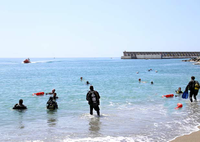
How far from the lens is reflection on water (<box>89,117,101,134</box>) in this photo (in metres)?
12.3

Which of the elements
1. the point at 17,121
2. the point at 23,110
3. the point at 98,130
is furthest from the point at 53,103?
the point at 98,130

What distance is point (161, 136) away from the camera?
11273 mm

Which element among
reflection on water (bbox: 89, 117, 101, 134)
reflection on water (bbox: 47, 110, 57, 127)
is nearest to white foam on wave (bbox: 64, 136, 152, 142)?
reflection on water (bbox: 89, 117, 101, 134)

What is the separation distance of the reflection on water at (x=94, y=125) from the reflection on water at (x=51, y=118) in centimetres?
204

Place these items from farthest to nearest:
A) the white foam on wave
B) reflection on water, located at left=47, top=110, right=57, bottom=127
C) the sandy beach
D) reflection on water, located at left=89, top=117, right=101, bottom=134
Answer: reflection on water, located at left=47, top=110, right=57, bottom=127
reflection on water, located at left=89, top=117, right=101, bottom=134
the white foam on wave
the sandy beach

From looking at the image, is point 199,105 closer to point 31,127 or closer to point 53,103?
point 53,103

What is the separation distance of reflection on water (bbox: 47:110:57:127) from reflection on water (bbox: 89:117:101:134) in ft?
6.69

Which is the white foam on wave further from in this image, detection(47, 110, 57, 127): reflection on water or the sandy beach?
detection(47, 110, 57, 127): reflection on water

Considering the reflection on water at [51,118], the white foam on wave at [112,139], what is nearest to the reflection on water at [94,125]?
the white foam on wave at [112,139]

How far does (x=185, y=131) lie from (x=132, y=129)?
2.45m

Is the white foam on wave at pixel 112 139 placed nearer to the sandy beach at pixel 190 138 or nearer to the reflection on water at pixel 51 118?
the sandy beach at pixel 190 138

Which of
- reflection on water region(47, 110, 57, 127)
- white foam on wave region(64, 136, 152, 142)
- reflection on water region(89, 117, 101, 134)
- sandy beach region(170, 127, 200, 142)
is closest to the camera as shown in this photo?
sandy beach region(170, 127, 200, 142)

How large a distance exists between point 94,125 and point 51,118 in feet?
11.5

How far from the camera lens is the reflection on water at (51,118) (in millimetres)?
14354
